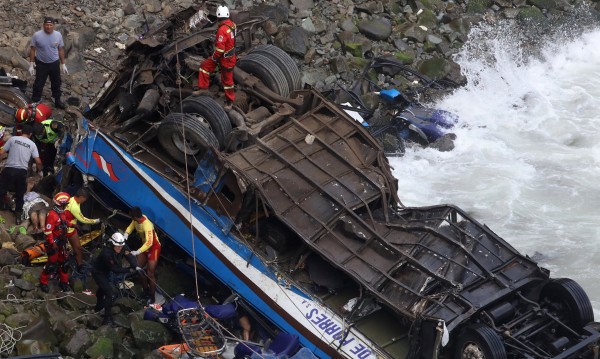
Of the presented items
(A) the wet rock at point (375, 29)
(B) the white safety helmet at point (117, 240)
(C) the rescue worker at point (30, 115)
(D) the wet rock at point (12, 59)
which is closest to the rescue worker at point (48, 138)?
(C) the rescue worker at point (30, 115)

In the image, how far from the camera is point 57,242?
32.1ft

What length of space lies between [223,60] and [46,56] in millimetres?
2942

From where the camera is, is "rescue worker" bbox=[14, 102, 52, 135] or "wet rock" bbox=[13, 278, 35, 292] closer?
"wet rock" bbox=[13, 278, 35, 292]

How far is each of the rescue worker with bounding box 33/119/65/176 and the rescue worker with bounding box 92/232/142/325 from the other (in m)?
2.12

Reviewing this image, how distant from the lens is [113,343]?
30.8 feet

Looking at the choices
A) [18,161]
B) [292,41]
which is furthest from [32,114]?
[292,41]

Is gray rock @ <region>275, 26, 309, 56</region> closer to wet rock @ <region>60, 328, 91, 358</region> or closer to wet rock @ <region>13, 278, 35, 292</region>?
wet rock @ <region>13, 278, 35, 292</region>

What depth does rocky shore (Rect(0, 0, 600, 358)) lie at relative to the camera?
936 cm

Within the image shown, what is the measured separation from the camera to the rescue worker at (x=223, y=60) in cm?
1076

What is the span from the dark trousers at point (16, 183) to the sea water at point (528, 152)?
17.9 feet

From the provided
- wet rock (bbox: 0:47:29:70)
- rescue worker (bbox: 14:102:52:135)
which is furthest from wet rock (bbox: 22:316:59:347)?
wet rock (bbox: 0:47:29:70)

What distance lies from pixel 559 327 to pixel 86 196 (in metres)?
5.03

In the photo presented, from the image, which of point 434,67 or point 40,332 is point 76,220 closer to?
point 40,332

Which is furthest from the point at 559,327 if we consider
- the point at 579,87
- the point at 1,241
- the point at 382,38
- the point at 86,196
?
the point at 579,87
